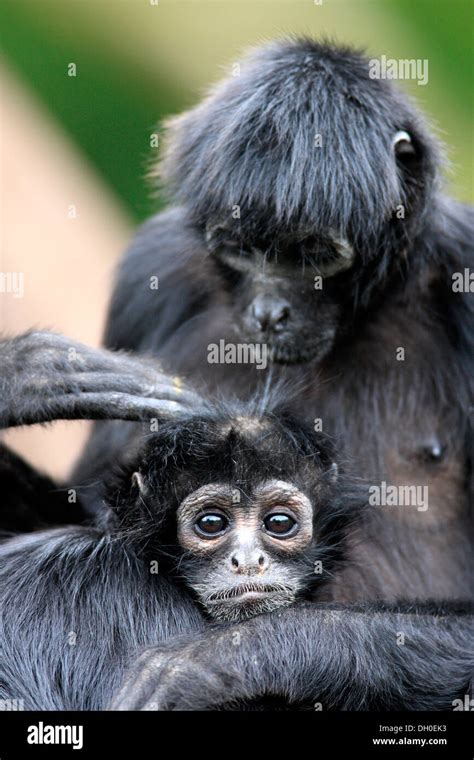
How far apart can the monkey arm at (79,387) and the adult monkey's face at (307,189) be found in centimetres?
105

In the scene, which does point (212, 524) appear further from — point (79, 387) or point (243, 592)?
point (79, 387)

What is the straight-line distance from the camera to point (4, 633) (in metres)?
6.38

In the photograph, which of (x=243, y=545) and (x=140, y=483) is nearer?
(x=243, y=545)

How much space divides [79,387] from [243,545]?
1299 millimetres

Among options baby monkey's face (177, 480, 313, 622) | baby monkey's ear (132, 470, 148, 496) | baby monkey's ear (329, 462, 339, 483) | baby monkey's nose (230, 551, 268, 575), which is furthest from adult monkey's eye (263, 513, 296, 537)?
baby monkey's ear (132, 470, 148, 496)

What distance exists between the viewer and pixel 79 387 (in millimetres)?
6492

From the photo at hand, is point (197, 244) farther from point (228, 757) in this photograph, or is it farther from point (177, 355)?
point (228, 757)

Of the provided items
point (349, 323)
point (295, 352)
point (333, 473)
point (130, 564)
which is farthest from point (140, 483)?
point (349, 323)

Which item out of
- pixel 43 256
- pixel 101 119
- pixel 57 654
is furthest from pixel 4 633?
pixel 101 119

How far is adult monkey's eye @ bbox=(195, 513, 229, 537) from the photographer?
654 cm

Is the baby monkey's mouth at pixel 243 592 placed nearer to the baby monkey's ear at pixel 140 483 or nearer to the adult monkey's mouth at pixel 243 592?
the adult monkey's mouth at pixel 243 592

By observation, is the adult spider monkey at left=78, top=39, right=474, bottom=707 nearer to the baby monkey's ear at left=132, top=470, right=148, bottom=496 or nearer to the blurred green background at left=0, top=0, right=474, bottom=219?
the baby monkey's ear at left=132, top=470, right=148, bottom=496

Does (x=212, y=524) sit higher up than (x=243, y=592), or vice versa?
(x=212, y=524)

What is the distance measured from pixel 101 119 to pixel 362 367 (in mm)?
8417
